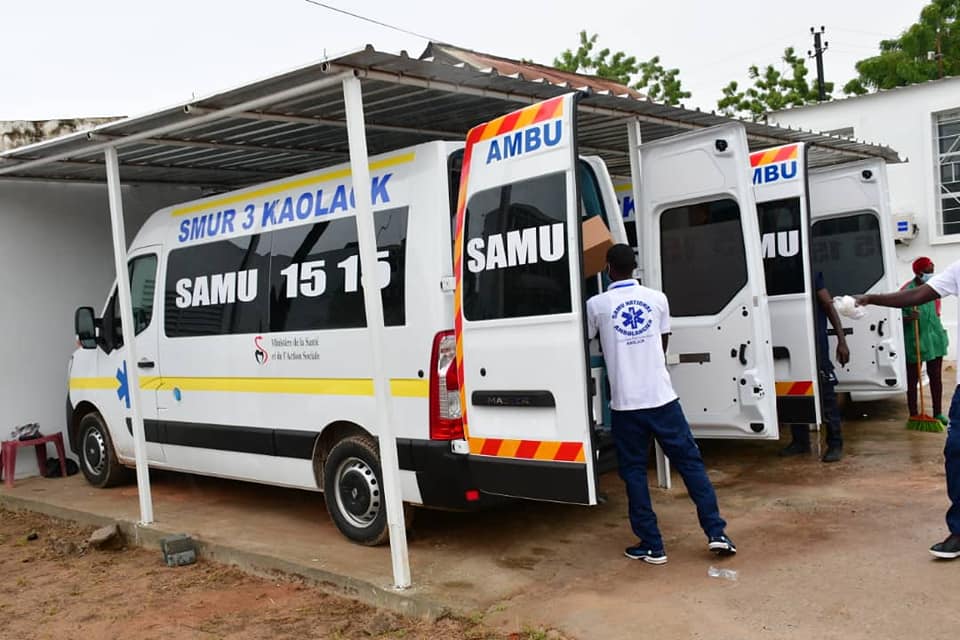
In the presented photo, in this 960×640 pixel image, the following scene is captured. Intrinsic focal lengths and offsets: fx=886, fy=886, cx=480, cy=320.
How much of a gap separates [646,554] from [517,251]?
6.13ft

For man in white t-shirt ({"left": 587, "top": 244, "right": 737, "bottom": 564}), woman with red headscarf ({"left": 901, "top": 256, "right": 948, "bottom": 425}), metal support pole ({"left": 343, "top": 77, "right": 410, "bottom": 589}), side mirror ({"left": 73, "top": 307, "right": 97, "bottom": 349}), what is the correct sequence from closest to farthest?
metal support pole ({"left": 343, "top": 77, "right": 410, "bottom": 589}), man in white t-shirt ({"left": 587, "top": 244, "right": 737, "bottom": 564}), side mirror ({"left": 73, "top": 307, "right": 97, "bottom": 349}), woman with red headscarf ({"left": 901, "top": 256, "right": 948, "bottom": 425})

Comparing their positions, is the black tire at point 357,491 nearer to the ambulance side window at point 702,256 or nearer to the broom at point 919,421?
the ambulance side window at point 702,256

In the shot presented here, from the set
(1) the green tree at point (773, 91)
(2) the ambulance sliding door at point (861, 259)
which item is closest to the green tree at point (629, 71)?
(1) the green tree at point (773, 91)

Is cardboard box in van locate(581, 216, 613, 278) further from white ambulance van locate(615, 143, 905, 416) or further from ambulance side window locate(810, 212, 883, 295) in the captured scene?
ambulance side window locate(810, 212, 883, 295)

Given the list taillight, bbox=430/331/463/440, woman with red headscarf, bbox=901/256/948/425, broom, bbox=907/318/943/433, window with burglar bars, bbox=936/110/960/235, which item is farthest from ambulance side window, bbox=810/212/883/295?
window with burglar bars, bbox=936/110/960/235

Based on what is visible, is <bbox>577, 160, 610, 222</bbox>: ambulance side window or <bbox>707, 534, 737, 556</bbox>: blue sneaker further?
<bbox>577, 160, 610, 222</bbox>: ambulance side window

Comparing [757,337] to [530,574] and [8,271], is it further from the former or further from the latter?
[8,271]

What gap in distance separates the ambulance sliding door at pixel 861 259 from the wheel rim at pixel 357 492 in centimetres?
470

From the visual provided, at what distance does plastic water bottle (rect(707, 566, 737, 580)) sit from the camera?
466 centimetres

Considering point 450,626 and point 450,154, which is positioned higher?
point 450,154

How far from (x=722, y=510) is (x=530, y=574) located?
1.74 m

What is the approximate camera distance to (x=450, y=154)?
5188 millimetres

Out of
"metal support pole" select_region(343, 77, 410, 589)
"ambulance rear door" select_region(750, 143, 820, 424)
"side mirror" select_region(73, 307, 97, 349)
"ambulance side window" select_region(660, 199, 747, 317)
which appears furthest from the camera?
"side mirror" select_region(73, 307, 97, 349)

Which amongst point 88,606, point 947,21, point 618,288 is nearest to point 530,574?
point 618,288
